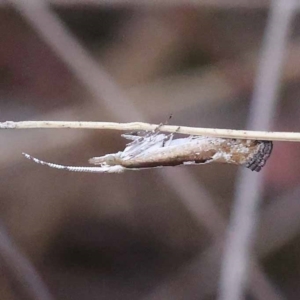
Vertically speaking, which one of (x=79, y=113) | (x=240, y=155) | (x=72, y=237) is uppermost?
(x=79, y=113)

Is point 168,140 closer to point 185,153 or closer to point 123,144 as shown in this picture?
point 185,153

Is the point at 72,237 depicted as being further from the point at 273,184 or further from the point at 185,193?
the point at 273,184

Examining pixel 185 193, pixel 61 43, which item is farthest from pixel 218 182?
pixel 61 43

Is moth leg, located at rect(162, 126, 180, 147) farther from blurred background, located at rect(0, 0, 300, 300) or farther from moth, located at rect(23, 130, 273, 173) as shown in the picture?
blurred background, located at rect(0, 0, 300, 300)

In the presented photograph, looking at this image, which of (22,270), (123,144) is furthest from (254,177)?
(22,270)

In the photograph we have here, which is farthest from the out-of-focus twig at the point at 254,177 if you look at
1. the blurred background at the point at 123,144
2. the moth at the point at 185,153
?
the moth at the point at 185,153

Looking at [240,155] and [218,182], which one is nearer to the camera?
[240,155]

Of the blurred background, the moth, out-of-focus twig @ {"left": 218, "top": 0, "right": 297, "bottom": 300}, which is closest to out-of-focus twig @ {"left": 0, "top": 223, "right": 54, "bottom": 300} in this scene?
the blurred background
